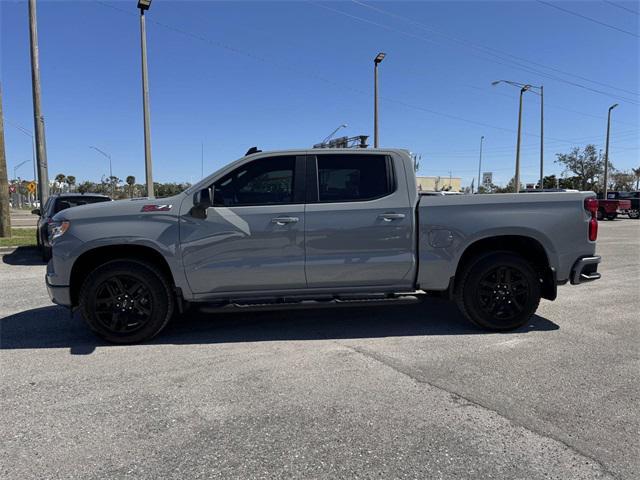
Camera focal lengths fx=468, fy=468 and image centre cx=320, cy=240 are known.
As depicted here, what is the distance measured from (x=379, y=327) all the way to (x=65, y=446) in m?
3.46

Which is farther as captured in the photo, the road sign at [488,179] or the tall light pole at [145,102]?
the road sign at [488,179]

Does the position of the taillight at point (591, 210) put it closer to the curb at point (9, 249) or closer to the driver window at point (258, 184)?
the driver window at point (258, 184)

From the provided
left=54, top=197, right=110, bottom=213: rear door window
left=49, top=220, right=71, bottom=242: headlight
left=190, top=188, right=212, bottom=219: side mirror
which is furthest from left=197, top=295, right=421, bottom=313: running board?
left=54, top=197, right=110, bottom=213: rear door window

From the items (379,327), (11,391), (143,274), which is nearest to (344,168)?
(379,327)

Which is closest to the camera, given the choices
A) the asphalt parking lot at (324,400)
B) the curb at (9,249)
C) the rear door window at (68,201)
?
the asphalt parking lot at (324,400)

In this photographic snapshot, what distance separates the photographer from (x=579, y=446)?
291 centimetres

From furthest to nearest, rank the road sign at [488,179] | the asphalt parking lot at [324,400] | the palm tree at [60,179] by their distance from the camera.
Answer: the palm tree at [60,179], the road sign at [488,179], the asphalt parking lot at [324,400]

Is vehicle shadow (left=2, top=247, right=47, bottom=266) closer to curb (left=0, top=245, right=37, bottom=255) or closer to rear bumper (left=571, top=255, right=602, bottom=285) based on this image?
curb (left=0, top=245, right=37, bottom=255)

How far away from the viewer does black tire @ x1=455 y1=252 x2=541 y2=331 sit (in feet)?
16.9

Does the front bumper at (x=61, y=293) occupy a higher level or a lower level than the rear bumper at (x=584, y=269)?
lower

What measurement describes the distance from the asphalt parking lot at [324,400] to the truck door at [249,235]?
0.67 metres

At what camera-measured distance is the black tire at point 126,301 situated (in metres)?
4.73

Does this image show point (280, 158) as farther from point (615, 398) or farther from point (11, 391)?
point (615, 398)

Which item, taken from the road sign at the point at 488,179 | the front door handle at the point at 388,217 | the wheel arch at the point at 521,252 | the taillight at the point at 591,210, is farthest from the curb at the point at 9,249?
the road sign at the point at 488,179
